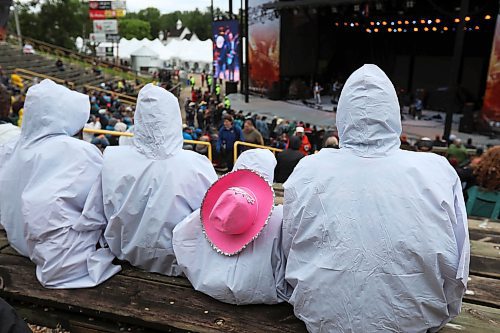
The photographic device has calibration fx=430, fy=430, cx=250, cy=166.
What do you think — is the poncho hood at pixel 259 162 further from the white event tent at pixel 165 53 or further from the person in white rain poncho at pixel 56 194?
the white event tent at pixel 165 53

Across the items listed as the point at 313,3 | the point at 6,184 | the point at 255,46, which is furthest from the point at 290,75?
the point at 6,184

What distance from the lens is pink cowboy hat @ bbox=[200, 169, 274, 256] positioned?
5.76ft

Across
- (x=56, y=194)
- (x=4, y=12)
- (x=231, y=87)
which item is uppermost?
(x=4, y=12)

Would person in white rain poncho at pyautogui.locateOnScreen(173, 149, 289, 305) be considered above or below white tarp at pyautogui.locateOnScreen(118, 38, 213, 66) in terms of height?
below

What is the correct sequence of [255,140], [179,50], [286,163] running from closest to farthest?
[286,163] → [255,140] → [179,50]

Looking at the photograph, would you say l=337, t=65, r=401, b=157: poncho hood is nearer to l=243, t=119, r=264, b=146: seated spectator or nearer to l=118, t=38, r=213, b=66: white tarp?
l=243, t=119, r=264, b=146: seated spectator

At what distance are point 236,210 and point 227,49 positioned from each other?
1833cm

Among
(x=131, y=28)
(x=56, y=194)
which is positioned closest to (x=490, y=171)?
(x=56, y=194)

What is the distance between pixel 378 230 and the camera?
4.85 ft

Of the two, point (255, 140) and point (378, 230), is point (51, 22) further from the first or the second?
point (378, 230)

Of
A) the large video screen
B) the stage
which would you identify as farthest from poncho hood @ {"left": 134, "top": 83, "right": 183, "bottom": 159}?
the large video screen

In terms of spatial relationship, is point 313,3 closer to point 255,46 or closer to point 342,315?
point 255,46

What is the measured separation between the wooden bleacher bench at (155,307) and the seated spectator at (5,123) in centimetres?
114

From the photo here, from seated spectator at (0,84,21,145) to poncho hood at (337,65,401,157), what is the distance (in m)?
2.44
